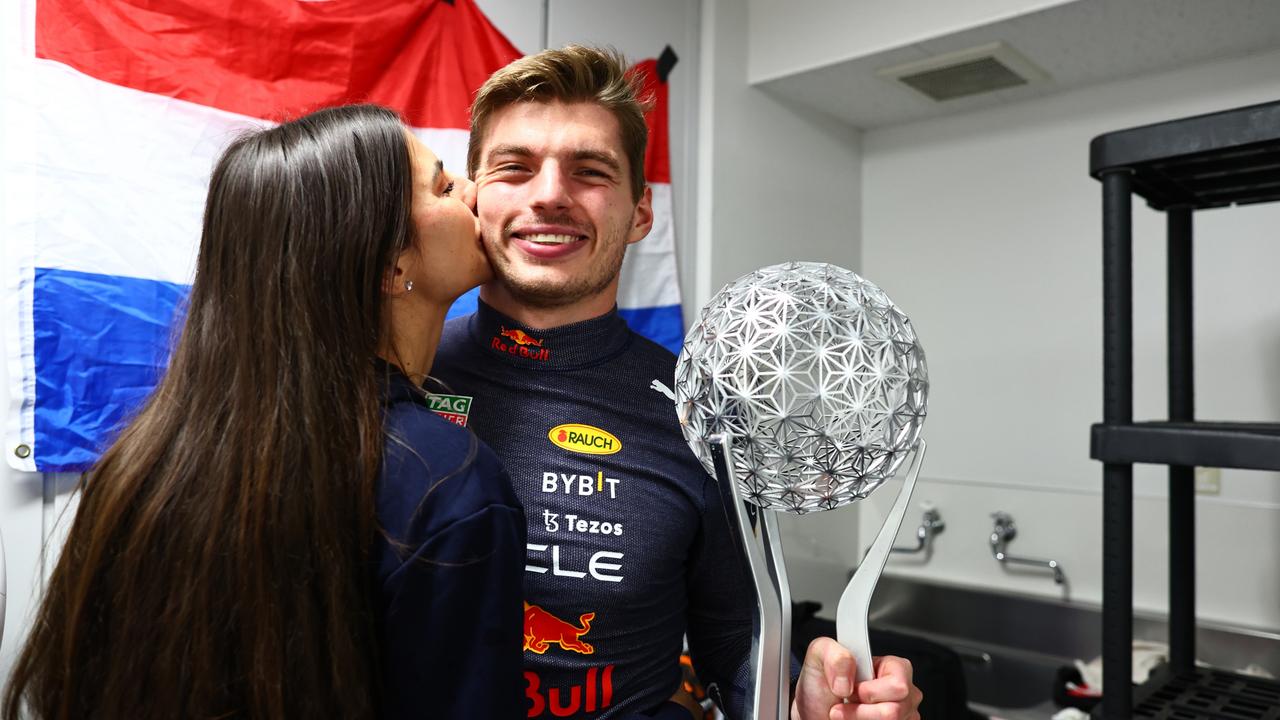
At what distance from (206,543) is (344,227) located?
27 centimetres

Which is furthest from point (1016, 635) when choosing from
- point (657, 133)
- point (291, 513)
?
point (291, 513)

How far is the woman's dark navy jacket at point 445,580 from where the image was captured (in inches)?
25.7

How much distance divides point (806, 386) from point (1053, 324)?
1.90 m

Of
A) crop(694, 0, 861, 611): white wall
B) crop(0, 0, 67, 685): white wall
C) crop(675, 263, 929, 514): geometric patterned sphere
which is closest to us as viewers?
crop(675, 263, 929, 514): geometric patterned sphere

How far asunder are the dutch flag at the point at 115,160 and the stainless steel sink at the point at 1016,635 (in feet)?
6.09

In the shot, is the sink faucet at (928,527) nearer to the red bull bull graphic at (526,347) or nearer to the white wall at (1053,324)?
the white wall at (1053,324)

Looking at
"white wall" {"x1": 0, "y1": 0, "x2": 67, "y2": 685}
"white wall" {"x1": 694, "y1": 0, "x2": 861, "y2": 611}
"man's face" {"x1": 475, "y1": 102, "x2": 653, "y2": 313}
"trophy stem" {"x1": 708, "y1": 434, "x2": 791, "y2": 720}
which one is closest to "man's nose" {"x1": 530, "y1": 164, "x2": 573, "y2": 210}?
"man's face" {"x1": 475, "y1": 102, "x2": 653, "y2": 313}

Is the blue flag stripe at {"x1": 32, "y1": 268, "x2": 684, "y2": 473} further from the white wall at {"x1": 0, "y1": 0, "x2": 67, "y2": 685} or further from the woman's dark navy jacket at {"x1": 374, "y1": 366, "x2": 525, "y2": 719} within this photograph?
the woman's dark navy jacket at {"x1": 374, "y1": 366, "x2": 525, "y2": 719}

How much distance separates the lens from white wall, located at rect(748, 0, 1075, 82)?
5.96 ft

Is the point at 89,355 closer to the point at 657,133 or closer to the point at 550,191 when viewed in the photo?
the point at 550,191

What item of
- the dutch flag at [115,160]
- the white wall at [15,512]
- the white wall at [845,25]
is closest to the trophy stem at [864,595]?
the dutch flag at [115,160]

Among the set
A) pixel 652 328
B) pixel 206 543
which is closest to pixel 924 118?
pixel 652 328

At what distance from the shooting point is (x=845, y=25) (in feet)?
6.64

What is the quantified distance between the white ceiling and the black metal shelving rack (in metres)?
0.81
